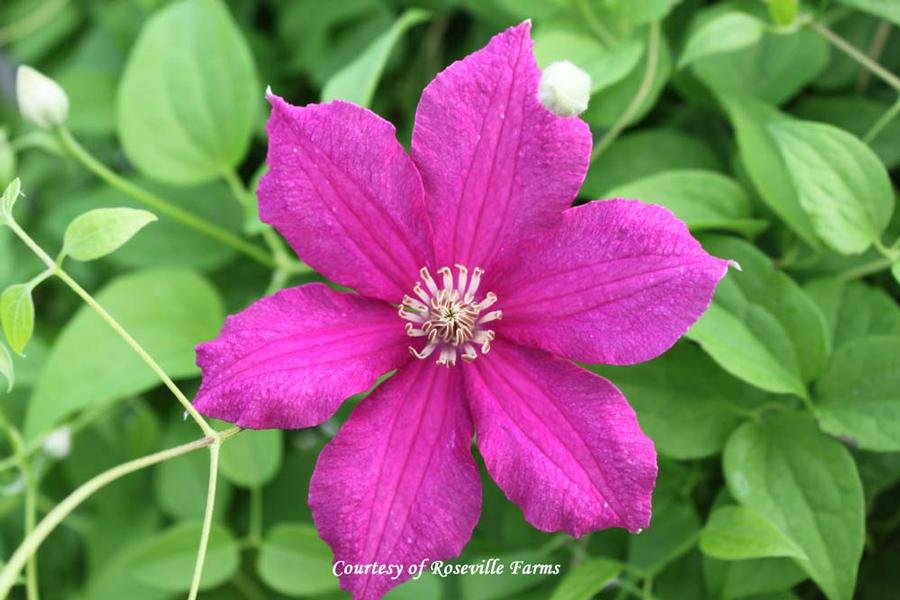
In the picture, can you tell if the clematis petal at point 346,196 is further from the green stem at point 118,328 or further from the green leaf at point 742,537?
the green leaf at point 742,537

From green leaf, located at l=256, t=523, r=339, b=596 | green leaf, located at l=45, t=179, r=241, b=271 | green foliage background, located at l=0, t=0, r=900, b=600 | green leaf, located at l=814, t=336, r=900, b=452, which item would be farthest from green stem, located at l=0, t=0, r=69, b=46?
green leaf, located at l=814, t=336, r=900, b=452

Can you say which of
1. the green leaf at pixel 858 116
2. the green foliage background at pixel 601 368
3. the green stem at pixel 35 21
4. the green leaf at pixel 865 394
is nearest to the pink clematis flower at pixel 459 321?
the green foliage background at pixel 601 368

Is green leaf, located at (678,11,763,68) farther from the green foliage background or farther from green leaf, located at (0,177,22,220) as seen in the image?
green leaf, located at (0,177,22,220)

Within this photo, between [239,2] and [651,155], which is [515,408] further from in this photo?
[239,2]

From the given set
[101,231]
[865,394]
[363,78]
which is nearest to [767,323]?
[865,394]

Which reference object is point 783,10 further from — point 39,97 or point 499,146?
point 39,97

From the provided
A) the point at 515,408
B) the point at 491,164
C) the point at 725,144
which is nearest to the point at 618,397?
the point at 515,408
